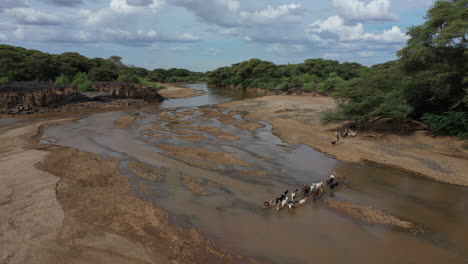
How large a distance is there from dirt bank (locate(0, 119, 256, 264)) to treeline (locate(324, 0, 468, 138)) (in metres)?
20.7

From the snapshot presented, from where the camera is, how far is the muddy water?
11469mm

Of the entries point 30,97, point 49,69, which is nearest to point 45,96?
point 30,97

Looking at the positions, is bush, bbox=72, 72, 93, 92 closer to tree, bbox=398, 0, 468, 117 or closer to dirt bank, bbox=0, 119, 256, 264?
dirt bank, bbox=0, 119, 256, 264

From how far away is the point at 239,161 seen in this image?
2166cm

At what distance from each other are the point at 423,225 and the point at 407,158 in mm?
9925

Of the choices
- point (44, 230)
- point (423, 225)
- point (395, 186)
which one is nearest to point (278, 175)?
point (395, 186)

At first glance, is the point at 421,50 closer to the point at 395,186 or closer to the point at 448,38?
the point at 448,38

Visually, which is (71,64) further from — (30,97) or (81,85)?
(30,97)

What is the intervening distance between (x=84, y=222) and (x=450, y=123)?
2759 centimetres

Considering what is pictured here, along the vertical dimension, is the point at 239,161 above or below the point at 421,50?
below

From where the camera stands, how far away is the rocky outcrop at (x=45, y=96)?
139 feet

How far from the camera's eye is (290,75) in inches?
3590

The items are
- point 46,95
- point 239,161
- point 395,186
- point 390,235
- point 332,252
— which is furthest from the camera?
point 46,95

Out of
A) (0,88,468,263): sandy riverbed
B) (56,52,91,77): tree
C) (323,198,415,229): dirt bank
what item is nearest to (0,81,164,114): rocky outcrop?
(56,52,91,77): tree
